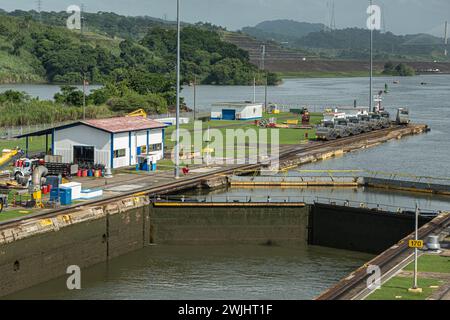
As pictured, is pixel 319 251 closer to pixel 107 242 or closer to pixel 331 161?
pixel 107 242

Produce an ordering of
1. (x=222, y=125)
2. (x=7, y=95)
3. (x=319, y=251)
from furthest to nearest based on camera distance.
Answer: (x=7, y=95) < (x=222, y=125) < (x=319, y=251)

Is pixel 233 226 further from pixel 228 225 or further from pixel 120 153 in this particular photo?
pixel 120 153

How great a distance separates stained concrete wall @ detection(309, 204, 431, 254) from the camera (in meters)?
52.8

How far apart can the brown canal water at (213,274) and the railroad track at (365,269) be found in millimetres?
4143

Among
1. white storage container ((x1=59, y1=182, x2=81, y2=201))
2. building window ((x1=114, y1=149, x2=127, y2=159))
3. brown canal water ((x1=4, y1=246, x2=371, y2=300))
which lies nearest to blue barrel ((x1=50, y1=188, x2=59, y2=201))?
white storage container ((x1=59, y1=182, x2=81, y2=201))

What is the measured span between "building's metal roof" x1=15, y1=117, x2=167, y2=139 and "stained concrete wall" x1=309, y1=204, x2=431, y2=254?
60.5 feet

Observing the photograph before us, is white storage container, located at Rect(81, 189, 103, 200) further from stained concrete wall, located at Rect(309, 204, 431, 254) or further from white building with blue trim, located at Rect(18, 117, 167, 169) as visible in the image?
stained concrete wall, located at Rect(309, 204, 431, 254)

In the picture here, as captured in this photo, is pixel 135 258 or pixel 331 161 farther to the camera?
pixel 331 161

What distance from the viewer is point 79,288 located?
4516 cm

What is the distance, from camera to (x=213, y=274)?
4750cm

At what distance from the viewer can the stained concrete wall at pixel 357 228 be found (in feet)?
173
